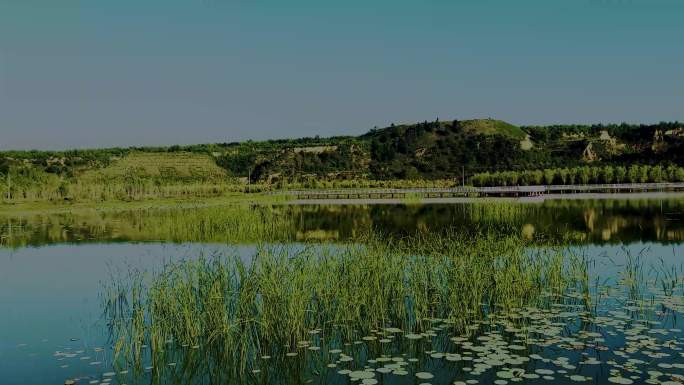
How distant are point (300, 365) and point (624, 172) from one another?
7353 cm

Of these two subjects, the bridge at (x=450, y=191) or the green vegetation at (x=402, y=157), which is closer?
the bridge at (x=450, y=191)

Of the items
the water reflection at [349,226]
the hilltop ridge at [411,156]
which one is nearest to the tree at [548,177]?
the hilltop ridge at [411,156]

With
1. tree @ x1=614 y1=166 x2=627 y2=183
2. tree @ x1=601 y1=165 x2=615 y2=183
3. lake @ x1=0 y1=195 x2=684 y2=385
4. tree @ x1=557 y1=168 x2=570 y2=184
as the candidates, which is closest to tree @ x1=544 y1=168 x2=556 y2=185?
tree @ x1=557 y1=168 x2=570 y2=184

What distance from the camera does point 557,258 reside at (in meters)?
12.8

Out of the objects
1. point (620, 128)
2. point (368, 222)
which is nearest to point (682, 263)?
point (368, 222)

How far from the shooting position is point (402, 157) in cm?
11981

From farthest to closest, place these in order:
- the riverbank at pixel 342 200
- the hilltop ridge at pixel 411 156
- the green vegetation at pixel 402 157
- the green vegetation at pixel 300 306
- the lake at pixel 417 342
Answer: the hilltop ridge at pixel 411 156
the green vegetation at pixel 402 157
the riverbank at pixel 342 200
the green vegetation at pixel 300 306
the lake at pixel 417 342

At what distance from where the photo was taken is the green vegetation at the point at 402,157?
10156cm

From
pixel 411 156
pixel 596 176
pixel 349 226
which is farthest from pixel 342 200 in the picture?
pixel 411 156

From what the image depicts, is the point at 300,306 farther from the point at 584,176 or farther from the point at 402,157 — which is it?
the point at 402,157

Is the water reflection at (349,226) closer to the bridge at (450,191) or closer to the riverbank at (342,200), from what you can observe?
the riverbank at (342,200)

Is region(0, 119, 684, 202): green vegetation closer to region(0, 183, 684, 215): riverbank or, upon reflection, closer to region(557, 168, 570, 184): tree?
region(557, 168, 570, 184): tree

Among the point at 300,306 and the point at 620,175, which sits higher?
the point at 620,175

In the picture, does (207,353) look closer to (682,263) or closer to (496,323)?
(496,323)
